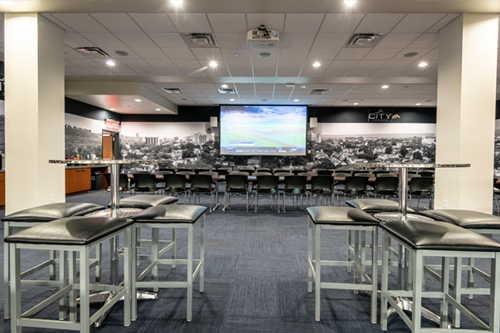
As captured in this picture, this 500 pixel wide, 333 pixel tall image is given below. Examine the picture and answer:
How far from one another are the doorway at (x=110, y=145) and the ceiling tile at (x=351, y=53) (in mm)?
8615

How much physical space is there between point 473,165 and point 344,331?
334cm

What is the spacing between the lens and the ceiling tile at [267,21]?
3.90m

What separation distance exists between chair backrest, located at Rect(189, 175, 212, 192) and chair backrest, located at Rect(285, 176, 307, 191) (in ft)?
5.26

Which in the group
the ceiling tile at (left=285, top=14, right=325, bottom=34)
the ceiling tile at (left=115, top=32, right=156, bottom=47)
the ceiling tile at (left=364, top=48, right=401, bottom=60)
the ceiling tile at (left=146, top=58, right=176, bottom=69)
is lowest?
the ceiling tile at (left=285, top=14, right=325, bottom=34)

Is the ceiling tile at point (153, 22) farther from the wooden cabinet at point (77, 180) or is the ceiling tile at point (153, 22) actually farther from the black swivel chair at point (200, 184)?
the wooden cabinet at point (77, 180)

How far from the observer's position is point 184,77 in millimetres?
6973

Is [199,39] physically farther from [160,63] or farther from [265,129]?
[265,129]

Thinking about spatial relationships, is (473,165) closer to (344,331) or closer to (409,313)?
(409,313)

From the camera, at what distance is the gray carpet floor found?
178cm

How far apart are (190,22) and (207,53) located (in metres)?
1.20

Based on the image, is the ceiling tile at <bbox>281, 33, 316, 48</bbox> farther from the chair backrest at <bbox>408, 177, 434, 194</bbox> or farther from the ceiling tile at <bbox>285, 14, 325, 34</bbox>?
the chair backrest at <bbox>408, 177, 434, 194</bbox>

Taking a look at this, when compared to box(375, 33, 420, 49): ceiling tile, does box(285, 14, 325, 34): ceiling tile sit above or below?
below

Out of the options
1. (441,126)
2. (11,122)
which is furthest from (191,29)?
(441,126)

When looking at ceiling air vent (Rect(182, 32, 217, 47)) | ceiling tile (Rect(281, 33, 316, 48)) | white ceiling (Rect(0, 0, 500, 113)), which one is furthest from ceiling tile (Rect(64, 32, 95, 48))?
ceiling tile (Rect(281, 33, 316, 48))
